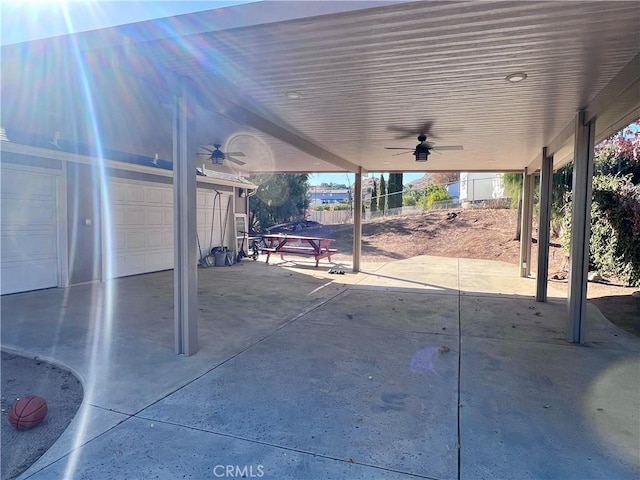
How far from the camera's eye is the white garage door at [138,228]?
331 inches

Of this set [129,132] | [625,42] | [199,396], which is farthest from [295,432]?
[129,132]

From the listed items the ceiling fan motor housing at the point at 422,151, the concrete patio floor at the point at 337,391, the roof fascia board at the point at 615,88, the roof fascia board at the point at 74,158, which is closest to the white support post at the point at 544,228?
the concrete patio floor at the point at 337,391

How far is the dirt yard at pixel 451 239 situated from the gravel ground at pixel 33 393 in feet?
28.9

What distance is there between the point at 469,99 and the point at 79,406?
15.7ft

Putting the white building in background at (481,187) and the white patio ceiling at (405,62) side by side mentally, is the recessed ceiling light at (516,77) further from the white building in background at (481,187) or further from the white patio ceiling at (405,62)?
the white building in background at (481,187)

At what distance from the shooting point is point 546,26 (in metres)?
2.74

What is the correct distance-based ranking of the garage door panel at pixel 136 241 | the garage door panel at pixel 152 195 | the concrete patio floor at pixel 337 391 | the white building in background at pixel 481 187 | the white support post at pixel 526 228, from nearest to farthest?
1. the concrete patio floor at pixel 337 391
2. the garage door panel at pixel 136 241
3. the garage door panel at pixel 152 195
4. the white support post at pixel 526 228
5. the white building in background at pixel 481 187

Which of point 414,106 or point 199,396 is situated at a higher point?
point 414,106

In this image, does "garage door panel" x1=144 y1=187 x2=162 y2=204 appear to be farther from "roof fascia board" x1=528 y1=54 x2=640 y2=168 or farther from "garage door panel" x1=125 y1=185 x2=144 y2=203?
"roof fascia board" x1=528 y1=54 x2=640 y2=168

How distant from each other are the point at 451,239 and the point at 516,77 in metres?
14.2

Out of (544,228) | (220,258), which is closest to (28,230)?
(220,258)

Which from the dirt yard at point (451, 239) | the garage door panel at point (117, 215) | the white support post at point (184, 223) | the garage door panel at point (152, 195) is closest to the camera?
the white support post at point (184, 223)

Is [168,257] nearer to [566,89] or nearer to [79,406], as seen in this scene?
[79,406]

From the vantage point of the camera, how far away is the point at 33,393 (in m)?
3.18
